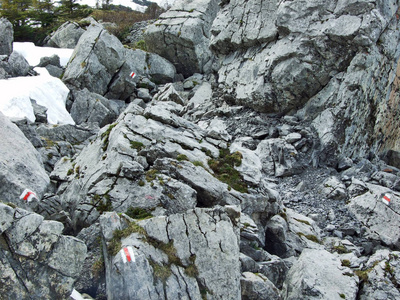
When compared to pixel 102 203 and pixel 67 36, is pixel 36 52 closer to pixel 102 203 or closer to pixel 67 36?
pixel 67 36

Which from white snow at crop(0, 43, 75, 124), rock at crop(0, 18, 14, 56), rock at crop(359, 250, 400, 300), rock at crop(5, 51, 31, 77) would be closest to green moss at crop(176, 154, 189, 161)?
rock at crop(359, 250, 400, 300)

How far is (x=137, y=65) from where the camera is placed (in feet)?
138

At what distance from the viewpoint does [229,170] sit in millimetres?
18516

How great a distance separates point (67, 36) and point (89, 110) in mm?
16598

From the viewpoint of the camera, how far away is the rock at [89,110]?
32700mm

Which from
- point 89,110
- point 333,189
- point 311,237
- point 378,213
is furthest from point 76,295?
point 89,110

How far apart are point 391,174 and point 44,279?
21707mm

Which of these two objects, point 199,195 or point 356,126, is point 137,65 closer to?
point 356,126

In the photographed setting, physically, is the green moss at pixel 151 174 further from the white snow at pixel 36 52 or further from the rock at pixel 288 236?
the white snow at pixel 36 52

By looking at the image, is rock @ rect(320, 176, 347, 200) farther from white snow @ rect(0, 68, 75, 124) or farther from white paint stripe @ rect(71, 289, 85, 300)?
white snow @ rect(0, 68, 75, 124)

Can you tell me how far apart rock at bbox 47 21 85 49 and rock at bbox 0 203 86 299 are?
37981 millimetres

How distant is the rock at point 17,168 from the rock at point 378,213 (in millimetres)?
16177

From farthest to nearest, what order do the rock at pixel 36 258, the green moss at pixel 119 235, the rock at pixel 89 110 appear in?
the rock at pixel 89 110 < the green moss at pixel 119 235 < the rock at pixel 36 258

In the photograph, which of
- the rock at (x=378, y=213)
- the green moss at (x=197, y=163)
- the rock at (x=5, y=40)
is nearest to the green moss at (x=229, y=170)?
the green moss at (x=197, y=163)
